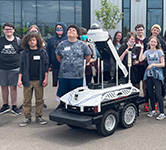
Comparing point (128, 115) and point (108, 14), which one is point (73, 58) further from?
point (108, 14)

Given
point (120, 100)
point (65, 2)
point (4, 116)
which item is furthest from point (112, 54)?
point (65, 2)

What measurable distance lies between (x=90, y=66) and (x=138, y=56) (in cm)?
113

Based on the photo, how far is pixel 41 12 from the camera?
77.2ft

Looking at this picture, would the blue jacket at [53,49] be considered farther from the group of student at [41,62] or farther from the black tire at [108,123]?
the black tire at [108,123]

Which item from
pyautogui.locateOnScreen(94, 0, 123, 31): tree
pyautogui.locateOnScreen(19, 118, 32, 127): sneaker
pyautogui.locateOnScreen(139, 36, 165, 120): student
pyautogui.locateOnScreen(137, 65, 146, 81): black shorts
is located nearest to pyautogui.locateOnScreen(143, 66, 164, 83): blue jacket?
pyautogui.locateOnScreen(139, 36, 165, 120): student

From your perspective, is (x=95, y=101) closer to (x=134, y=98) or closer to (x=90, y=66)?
(x=134, y=98)

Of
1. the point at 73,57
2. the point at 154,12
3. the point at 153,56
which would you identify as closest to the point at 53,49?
the point at 73,57

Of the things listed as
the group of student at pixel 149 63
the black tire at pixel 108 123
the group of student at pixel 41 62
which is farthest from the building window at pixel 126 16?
the black tire at pixel 108 123

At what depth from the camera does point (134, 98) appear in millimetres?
5254

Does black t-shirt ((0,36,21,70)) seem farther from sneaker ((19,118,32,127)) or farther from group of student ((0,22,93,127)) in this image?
sneaker ((19,118,32,127))

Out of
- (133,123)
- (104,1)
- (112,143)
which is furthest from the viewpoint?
(104,1)

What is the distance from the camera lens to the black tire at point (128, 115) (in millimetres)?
4930

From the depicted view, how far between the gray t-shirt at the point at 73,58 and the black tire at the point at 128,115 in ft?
3.47

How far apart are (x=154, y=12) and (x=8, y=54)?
66.6 ft
